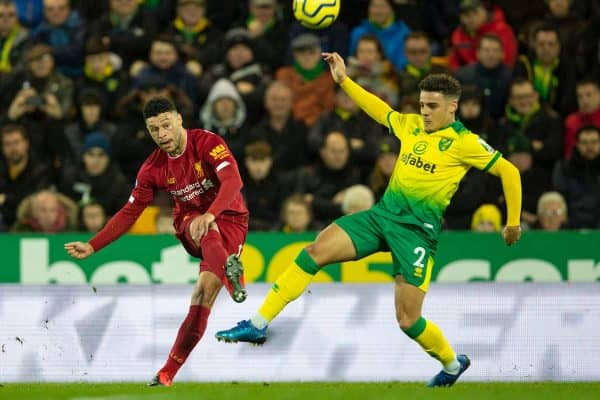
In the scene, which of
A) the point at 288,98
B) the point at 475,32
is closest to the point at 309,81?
the point at 288,98

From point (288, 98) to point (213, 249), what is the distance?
5532mm

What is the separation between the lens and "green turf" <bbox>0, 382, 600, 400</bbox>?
9.71 meters

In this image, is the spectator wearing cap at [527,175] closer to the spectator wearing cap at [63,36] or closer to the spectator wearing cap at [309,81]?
the spectator wearing cap at [309,81]

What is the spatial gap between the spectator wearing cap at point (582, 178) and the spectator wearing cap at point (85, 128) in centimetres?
490

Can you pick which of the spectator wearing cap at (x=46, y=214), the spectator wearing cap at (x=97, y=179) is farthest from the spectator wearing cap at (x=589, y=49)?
the spectator wearing cap at (x=46, y=214)

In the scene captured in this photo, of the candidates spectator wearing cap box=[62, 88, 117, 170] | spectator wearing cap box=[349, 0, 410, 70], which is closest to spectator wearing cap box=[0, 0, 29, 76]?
spectator wearing cap box=[62, 88, 117, 170]

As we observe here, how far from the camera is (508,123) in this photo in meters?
15.3

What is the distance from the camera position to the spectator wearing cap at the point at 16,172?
15.1m

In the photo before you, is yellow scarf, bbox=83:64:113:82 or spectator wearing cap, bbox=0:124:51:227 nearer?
spectator wearing cap, bbox=0:124:51:227

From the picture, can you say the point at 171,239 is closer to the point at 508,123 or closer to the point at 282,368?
the point at 282,368

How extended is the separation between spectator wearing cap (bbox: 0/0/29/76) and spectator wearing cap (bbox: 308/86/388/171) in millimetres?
3776

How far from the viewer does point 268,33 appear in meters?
16.4

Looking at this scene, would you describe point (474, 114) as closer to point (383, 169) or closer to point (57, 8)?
point (383, 169)

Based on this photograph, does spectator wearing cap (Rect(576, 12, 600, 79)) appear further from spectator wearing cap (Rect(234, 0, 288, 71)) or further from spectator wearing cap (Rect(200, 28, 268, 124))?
spectator wearing cap (Rect(200, 28, 268, 124))
